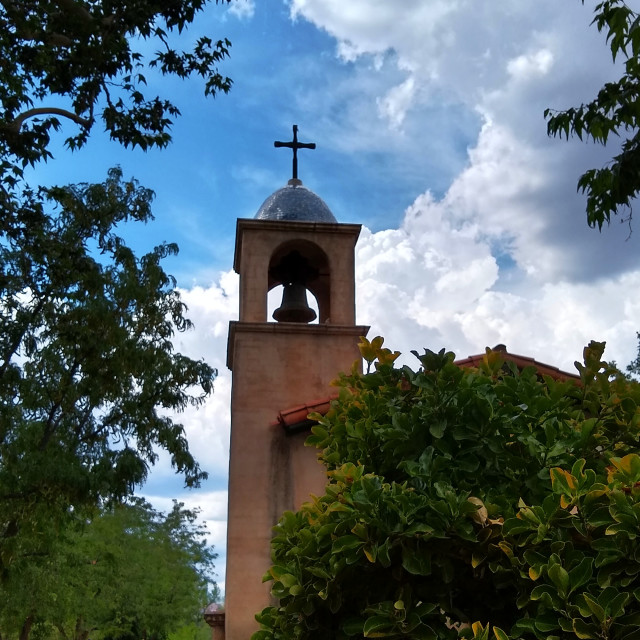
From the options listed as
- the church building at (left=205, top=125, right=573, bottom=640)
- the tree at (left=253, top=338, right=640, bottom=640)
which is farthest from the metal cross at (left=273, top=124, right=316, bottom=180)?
the tree at (left=253, top=338, right=640, bottom=640)

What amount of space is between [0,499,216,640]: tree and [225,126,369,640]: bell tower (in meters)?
12.9

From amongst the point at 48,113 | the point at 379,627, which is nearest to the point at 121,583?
the point at 48,113

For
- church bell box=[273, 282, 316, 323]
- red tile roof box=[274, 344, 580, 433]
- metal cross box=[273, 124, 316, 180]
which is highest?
metal cross box=[273, 124, 316, 180]

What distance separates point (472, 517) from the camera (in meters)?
3.87

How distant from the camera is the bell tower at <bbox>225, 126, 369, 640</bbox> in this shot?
9.74 m

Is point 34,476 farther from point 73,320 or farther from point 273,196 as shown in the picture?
point 273,196

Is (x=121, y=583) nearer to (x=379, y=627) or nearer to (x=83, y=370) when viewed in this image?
(x=83, y=370)

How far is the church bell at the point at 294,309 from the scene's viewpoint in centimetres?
1211

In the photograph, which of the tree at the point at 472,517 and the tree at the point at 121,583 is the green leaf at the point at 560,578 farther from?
the tree at the point at 121,583

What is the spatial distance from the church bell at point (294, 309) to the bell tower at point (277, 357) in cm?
2

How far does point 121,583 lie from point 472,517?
32.9 metres

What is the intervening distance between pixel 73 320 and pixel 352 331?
425 cm

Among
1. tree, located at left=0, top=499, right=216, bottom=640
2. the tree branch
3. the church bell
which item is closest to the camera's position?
the tree branch

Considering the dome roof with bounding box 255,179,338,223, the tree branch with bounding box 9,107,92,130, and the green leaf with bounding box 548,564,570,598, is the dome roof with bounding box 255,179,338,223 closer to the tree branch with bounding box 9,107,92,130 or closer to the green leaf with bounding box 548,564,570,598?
the tree branch with bounding box 9,107,92,130
